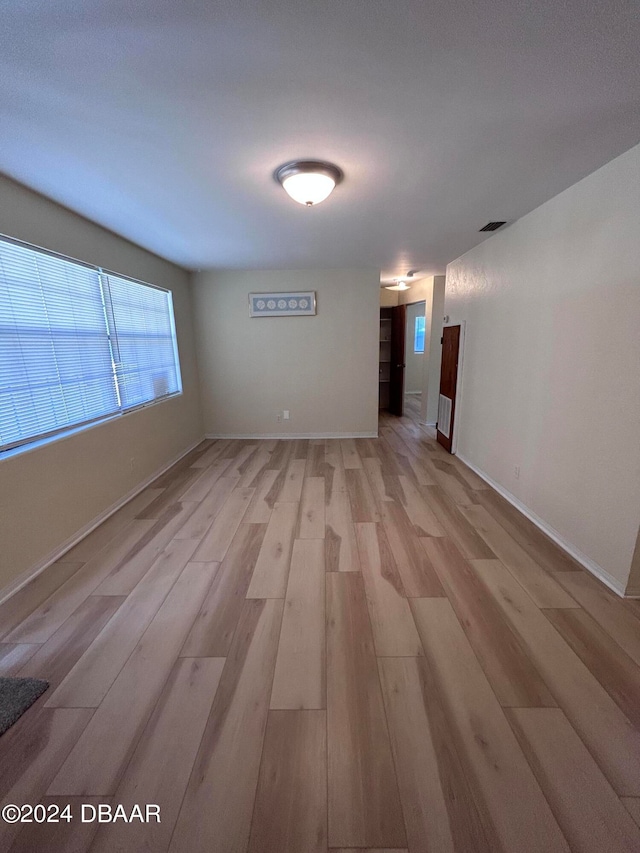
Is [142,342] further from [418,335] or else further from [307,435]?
[418,335]

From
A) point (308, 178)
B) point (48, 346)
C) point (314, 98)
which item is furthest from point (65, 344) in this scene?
point (314, 98)

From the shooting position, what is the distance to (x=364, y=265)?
4465 millimetres

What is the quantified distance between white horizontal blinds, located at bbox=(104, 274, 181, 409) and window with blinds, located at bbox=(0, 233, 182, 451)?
0.01 meters

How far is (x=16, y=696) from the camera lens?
137cm

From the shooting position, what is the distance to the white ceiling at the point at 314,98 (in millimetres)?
1044

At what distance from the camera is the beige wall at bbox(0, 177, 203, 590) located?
199 cm

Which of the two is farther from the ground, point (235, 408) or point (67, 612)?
point (235, 408)

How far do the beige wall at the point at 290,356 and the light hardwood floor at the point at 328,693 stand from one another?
8.94ft

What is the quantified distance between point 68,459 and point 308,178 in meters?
2.52

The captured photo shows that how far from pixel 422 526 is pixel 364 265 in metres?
3.57

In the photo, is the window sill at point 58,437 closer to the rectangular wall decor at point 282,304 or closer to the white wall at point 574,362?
the rectangular wall decor at point 282,304

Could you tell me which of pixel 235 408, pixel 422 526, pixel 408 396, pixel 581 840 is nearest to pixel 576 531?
pixel 422 526

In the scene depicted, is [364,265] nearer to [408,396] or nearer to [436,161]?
[436,161]

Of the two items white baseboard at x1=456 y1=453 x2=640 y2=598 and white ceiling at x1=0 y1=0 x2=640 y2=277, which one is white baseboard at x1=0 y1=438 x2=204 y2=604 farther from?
white baseboard at x1=456 y1=453 x2=640 y2=598
